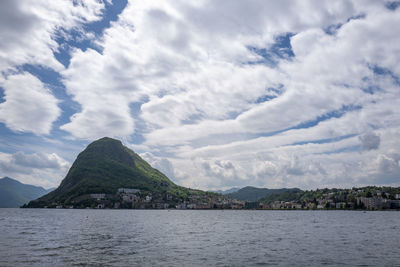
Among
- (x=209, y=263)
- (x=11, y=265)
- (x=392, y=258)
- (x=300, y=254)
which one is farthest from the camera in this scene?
(x=300, y=254)

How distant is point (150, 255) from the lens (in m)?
49.8

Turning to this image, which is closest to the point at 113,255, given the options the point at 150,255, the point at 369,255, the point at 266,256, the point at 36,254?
the point at 150,255

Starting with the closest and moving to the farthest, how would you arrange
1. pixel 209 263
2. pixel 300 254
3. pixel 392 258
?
1. pixel 209 263
2. pixel 392 258
3. pixel 300 254

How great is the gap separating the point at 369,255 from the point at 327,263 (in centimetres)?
1264

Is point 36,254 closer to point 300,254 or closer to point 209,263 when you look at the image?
point 209,263

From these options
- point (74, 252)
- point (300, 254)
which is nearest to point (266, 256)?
point (300, 254)

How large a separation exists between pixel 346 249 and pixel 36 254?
55942 millimetres

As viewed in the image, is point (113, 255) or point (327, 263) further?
point (113, 255)

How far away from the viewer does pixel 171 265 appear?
41.8 m

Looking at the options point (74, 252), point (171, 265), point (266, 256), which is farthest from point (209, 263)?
point (74, 252)

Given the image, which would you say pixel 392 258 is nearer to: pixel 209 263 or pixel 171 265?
pixel 209 263

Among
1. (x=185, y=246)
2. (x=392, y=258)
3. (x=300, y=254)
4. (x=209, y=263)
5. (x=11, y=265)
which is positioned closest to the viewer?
(x=11, y=265)

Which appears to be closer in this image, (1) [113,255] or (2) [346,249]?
(1) [113,255]

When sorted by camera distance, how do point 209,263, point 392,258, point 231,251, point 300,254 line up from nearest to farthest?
point 209,263, point 392,258, point 300,254, point 231,251
